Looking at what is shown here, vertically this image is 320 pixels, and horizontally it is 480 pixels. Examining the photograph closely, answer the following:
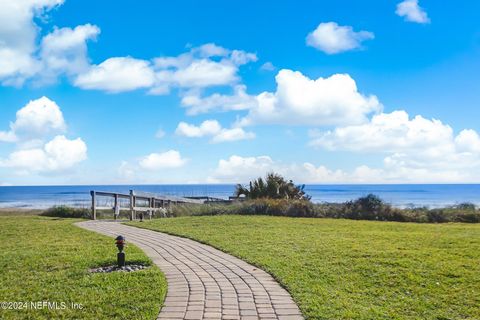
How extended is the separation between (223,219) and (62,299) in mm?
9490

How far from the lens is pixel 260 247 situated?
8.73 m

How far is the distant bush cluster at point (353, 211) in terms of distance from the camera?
1641 cm

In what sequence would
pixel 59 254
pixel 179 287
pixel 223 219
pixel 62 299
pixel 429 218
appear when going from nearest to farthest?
pixel 62 299 < pixel 179 287 < pixel 59 254 < pixel 223 219 < pixel 429 218

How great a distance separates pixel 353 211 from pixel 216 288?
12.4 m

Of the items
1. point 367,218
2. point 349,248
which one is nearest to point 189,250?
point 349,248

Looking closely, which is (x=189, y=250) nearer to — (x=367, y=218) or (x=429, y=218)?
(x=367, y=218)

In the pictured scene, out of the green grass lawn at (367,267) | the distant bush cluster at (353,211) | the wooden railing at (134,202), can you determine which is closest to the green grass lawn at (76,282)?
the green grass lawn at (367,267)

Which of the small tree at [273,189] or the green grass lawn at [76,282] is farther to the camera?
the small tree at [273,189]

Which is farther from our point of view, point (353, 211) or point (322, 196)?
point (322, 196)

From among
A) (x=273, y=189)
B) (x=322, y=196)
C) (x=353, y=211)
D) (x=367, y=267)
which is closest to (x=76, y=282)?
(x=367, y=267)

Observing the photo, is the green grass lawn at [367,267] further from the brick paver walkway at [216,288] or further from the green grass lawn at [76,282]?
the green grass lawn at [76,282]

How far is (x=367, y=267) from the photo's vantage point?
685 cm

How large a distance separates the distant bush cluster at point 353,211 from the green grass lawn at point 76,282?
343 inches

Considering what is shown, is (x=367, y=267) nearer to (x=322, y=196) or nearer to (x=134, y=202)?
(x=134, y=202)
